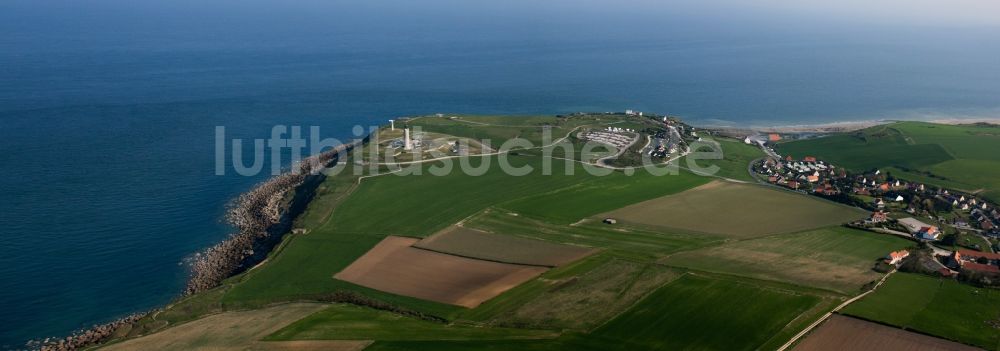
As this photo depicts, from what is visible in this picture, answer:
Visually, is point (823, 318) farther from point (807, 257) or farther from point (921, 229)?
point (921, 229)

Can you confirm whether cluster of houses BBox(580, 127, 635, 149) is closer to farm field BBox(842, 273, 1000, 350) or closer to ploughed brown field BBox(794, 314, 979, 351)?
farm field BBox(842, 273, 1000, 350)

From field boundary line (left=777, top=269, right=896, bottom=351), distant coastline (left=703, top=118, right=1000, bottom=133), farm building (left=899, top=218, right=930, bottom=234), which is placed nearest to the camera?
field boundary line (left=777, top=269, right=896, bottom=351)

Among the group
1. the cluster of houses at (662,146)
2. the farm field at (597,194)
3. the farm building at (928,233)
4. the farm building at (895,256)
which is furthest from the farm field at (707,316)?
the cluster of houses at (662,146)

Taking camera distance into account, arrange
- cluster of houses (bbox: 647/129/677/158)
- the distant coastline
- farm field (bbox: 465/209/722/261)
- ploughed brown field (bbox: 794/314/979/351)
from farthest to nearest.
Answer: the distant coastline
cluster of houses (bbox: 647/129/677/158)
farm field (bbox: 465/209/722/261)
ploughed brown field (bbox: 794/314/979/351)

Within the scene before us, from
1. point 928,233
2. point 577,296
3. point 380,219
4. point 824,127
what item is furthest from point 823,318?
point 824,127

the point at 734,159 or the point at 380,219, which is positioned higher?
the point at 734,159

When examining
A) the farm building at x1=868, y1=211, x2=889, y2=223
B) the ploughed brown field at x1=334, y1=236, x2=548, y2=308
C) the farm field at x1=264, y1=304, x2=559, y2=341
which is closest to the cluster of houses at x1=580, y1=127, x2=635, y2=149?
the farm building at x1=868, y1=211, x2=889, y2=223

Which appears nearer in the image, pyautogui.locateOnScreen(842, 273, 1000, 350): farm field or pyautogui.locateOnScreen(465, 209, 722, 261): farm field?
pyautogui.locateOnScreen(842, 273, 1000, 350): farm field
